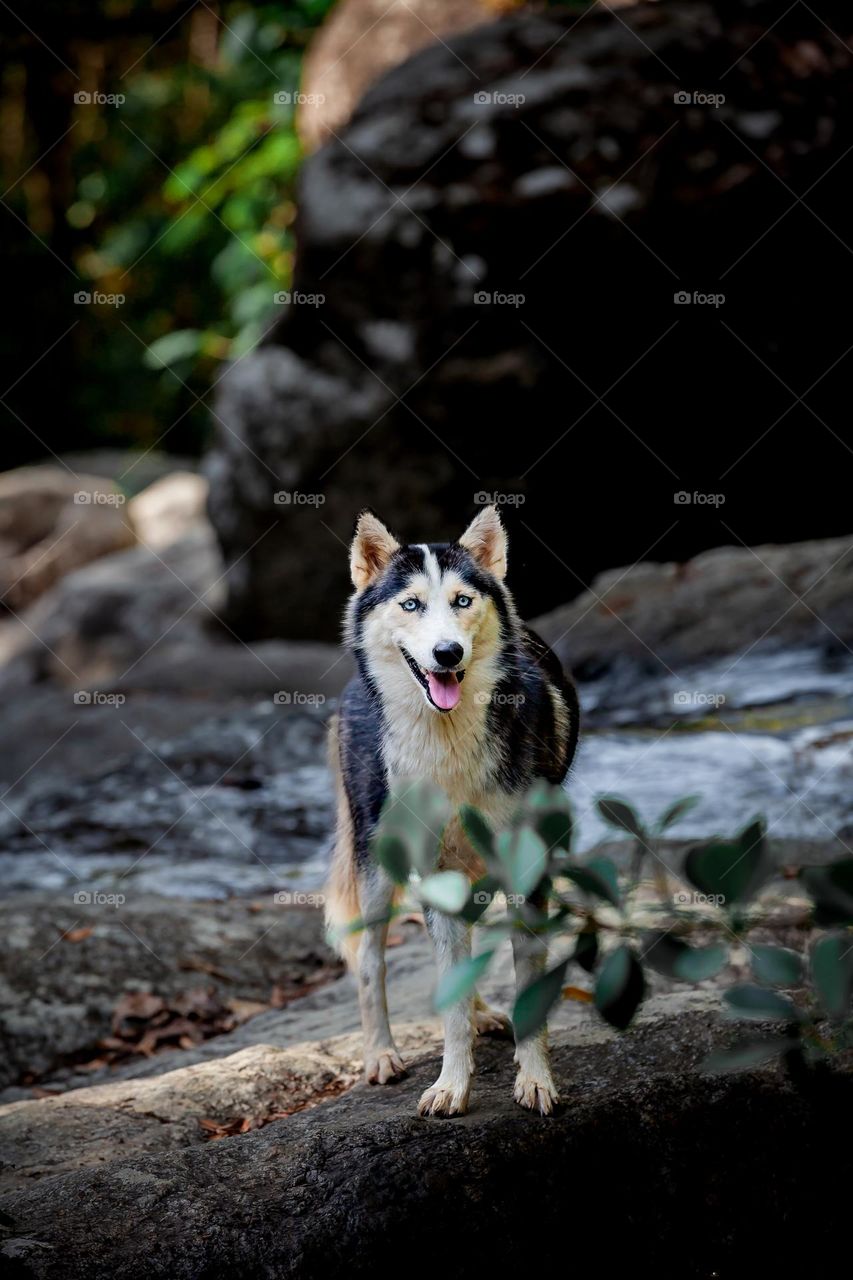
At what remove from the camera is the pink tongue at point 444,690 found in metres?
3.12

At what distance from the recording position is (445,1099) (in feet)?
9.27

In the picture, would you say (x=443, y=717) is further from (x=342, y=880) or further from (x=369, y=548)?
(x=342, y=880)

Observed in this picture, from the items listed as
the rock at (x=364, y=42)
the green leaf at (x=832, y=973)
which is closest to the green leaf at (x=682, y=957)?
the green leaf at (x=832, y=973)

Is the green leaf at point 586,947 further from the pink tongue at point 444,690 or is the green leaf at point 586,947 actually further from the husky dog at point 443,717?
the pink tongue at point 444,690

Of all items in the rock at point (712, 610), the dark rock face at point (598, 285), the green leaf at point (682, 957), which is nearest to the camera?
the green leaf at point (682, 957)

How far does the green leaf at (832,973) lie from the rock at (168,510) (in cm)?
1311

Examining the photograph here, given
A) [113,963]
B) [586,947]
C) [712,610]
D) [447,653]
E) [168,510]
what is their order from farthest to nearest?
[168,510], [712,610], [113,963], [447,653], [586,947]

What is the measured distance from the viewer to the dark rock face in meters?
8.84

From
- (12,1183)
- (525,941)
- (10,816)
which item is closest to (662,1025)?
(525,941)

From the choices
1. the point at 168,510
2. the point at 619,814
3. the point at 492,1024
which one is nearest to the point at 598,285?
the point at 492,1024

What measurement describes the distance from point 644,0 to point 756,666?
230 inches

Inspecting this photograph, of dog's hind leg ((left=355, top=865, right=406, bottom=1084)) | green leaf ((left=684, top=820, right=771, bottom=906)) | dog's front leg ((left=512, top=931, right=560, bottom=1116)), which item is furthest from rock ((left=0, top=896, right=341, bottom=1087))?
green leaf ((left=684, top=820, right=771, bottom=906))

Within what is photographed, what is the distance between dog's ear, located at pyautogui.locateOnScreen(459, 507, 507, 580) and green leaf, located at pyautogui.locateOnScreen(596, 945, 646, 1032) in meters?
2.08

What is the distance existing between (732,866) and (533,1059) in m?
1.58
